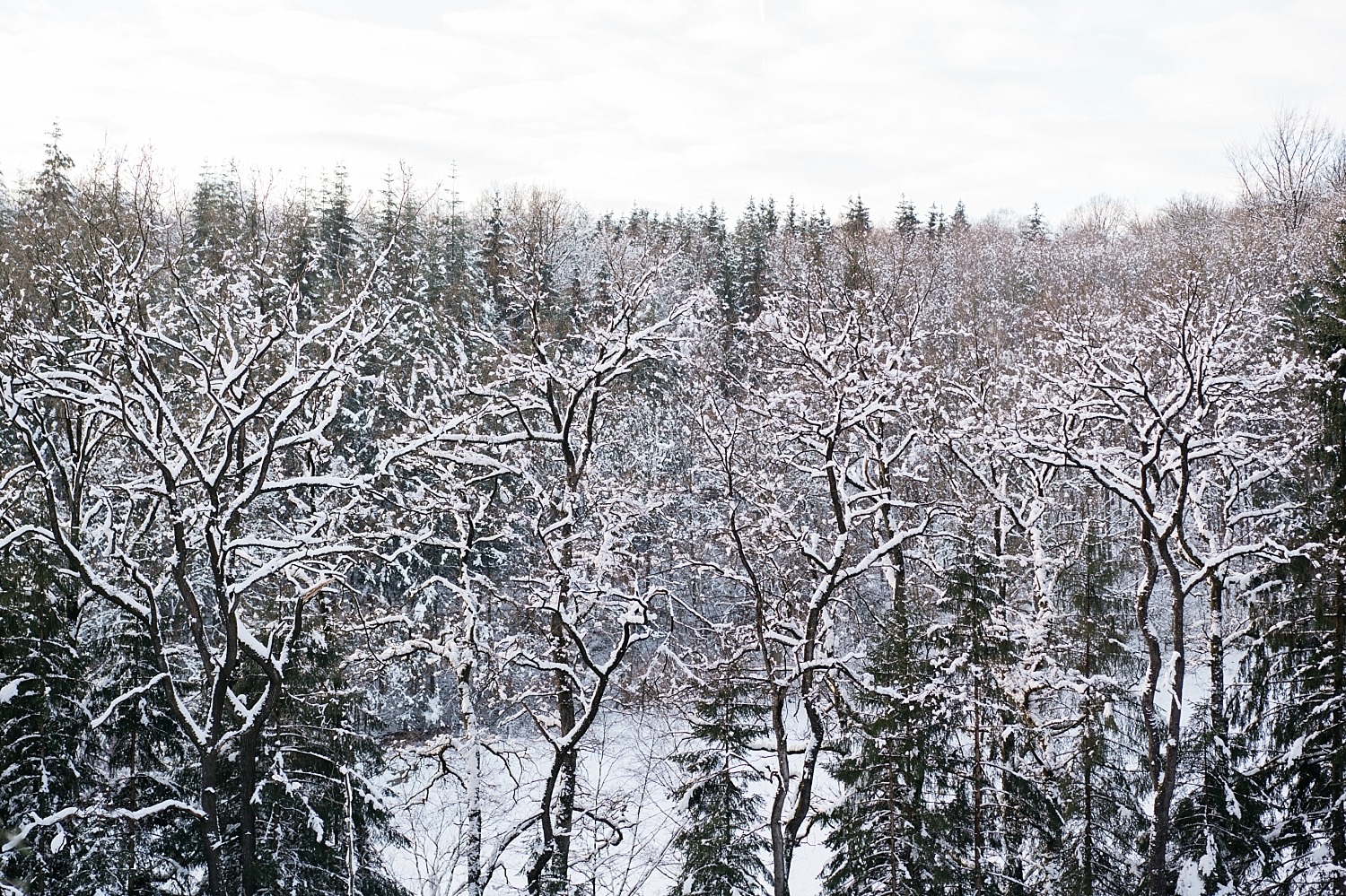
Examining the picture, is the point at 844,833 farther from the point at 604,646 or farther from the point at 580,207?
the point at 580,207

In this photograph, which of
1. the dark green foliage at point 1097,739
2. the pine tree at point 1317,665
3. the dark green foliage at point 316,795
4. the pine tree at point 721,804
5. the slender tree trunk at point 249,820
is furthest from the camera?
the dark green foliage at point 1097,739

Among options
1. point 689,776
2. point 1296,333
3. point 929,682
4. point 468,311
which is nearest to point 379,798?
point 689,776

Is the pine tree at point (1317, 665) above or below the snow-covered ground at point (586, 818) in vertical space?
above

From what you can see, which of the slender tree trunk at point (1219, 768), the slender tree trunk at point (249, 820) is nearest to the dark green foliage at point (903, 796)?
the slender tree trunk at point (1219, 768)

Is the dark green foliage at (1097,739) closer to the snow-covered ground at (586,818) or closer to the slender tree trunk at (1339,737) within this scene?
the slender tree trunk at (1339,737)

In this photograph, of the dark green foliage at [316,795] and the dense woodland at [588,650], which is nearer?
the dense woodland at [588,650]

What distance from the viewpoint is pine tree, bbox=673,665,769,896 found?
484 inches

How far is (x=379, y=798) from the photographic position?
13.6m

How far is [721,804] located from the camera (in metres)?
12.8

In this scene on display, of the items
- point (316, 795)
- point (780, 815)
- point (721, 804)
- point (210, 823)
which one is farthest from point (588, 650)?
point (210, 823)

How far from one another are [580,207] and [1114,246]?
4302 cm

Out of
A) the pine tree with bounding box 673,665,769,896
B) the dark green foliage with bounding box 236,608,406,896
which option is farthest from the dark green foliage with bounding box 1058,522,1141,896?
the dark green foliage with bounding box 236,608,406,896

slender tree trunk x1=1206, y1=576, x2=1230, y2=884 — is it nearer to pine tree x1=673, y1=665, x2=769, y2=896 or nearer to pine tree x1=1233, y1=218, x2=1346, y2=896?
pine tree x1=1233, y1=218, x2=1346, y2=896

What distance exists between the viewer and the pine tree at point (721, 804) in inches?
484
